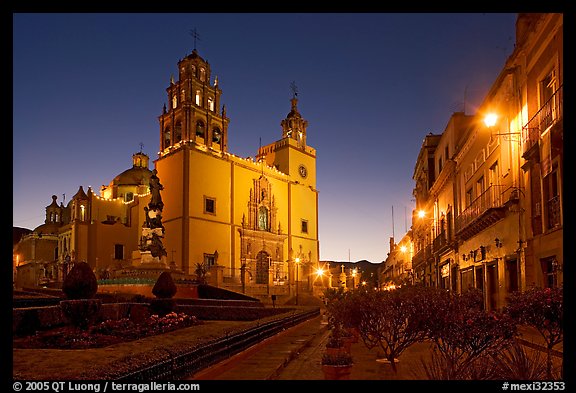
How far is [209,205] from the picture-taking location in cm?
4844

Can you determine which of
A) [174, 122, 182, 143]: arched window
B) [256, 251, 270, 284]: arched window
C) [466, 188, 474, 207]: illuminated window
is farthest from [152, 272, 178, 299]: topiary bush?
[256, 251, 270, 284]: arched window

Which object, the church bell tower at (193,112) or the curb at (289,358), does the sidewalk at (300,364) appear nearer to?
the curb at (289,358)

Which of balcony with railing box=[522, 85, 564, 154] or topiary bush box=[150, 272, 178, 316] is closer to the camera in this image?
balcony with railing box=[522, 85, 564, 154]

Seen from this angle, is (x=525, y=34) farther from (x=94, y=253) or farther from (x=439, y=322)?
(x=94, y=253)

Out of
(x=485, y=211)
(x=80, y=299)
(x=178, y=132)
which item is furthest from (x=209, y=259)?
(x=80, y=299)

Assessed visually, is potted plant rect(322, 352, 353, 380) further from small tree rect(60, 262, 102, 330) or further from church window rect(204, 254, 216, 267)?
church window rect(204, 254, 216, 267)

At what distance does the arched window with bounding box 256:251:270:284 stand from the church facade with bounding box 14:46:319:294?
110 mm

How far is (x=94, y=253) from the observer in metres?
49.6

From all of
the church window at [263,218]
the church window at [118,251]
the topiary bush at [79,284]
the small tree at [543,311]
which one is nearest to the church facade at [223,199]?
the church window at [263,218]

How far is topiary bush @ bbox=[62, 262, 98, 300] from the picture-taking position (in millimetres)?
13859

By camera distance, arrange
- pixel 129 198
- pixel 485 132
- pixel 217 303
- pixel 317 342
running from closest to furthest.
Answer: pixel 317 342, pixel 485 132, pixel 217 303, pixel 129 198

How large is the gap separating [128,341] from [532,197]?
11.4m

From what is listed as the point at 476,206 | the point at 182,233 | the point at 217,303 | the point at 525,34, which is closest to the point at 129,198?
the point at 182,233
